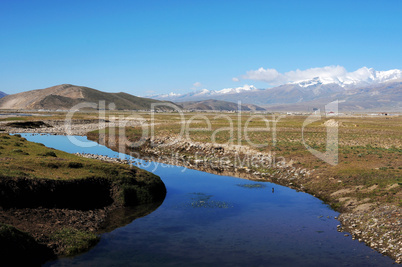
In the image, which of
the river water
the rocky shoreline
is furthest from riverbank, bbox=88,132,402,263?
the river water

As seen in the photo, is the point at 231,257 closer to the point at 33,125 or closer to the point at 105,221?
the point at 105,221

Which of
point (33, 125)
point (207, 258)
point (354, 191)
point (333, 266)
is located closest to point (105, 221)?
point (207, 258)

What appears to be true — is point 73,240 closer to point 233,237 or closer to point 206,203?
point 233,237

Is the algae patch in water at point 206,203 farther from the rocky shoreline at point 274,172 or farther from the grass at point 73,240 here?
the grass at point 73,240

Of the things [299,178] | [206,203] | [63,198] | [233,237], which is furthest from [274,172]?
[63,198]

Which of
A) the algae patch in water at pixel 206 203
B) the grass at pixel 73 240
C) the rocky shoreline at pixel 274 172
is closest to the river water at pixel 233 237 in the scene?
the algae patch in water at pixel 206 203

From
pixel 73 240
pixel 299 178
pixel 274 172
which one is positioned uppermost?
pixel 274 172
